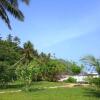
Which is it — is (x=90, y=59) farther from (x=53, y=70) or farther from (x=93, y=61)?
(x=53, y=70)

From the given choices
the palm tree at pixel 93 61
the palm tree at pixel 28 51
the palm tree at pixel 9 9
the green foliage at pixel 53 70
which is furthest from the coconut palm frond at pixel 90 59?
the palm tree at pixel 28 51

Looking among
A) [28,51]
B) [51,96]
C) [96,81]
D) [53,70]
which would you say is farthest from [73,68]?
[51,96]

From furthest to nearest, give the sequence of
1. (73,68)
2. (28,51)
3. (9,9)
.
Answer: (73,68)
(28,51)
(9,9)

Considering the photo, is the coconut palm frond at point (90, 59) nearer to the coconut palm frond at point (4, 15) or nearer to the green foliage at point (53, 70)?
the coconut palm frond at point (4, 15)

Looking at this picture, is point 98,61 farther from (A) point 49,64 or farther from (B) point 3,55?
(A) point 49,64

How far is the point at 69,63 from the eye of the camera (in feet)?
236

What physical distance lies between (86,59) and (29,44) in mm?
39071

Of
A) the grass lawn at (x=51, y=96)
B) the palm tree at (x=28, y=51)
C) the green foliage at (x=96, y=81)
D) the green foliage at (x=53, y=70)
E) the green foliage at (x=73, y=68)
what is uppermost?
the palm tree at (x=28, y=51)

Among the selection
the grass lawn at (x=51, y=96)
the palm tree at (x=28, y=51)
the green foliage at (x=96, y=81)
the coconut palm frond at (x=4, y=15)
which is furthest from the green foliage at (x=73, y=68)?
the coconut palm frond at (x=4, y=15)

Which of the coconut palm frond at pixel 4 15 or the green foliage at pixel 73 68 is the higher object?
the green foliage at pixel 73 68

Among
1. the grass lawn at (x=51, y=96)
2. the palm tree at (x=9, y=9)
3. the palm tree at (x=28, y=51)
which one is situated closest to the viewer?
the grass lawn at (x=51, y=96)

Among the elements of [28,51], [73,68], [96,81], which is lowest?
[96,81]

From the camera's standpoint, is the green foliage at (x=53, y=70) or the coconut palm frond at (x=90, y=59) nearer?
the coconut palm frond at (x=90, y=59)

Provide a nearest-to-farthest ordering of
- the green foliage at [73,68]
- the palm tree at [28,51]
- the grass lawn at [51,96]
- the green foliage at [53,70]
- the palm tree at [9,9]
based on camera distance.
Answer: the grass lawn at [51,96] < the palm tree at [9,9] < the green foliage at [53,70] < the palm tree at [28,51] < the green foliage at [73,68]
